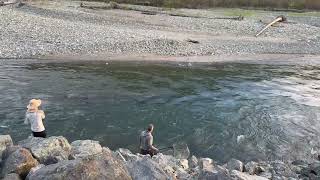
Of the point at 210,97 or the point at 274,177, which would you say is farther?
the point at 210,97

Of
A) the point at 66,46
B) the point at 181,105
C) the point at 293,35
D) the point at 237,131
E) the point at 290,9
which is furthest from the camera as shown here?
the point at 290,9

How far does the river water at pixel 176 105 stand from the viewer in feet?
64.6

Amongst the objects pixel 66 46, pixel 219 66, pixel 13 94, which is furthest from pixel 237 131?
pixel 66 46

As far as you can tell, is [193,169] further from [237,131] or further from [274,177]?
[237,131]

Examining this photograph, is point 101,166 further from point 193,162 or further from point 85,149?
point 193,162

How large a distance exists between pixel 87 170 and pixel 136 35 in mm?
34797

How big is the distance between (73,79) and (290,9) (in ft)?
191

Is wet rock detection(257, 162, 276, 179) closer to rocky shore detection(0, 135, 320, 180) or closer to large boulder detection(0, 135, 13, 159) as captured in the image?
rocky shore detection(0, 135, 320, 180)

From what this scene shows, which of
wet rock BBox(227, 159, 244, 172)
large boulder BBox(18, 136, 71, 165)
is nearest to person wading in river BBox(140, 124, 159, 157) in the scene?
wet rock BBox(227, 159, 244, 172)

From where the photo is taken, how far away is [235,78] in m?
32.6

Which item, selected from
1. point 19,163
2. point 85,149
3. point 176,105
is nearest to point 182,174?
point 85,149

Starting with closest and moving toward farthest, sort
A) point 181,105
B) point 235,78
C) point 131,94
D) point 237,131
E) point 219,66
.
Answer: point 237,131
point 181,105
point 131,94
point 235,78
point 219,66

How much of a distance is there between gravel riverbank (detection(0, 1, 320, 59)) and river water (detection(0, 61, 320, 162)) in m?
4.63

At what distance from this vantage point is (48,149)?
44.0 feet
